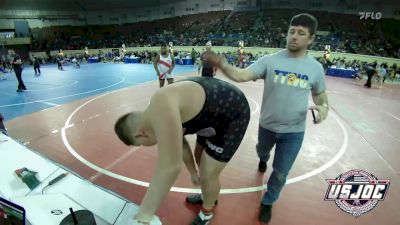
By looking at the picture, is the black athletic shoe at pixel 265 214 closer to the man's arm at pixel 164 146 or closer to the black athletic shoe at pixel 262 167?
the black athletic shoe at pixel 262 167

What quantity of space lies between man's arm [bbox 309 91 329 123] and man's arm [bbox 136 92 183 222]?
5.01 feet

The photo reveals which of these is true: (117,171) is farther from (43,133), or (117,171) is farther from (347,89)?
(347,89)

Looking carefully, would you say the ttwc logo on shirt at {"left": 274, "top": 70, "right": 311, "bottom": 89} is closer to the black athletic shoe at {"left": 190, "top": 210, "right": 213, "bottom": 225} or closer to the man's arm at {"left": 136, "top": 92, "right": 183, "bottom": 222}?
the man's arm at {"left": 136, "top": 92, "right": 183, "bottom": 222}

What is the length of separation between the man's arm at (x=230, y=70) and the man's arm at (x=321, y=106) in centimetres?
68

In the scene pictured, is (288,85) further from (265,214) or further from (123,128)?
(123,128)

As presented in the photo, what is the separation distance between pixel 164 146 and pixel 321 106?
69.7 inches

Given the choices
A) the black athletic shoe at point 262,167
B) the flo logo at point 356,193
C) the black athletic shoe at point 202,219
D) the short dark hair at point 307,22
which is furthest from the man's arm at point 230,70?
the black athletic shoe at point 262,167

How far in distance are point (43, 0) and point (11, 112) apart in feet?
103

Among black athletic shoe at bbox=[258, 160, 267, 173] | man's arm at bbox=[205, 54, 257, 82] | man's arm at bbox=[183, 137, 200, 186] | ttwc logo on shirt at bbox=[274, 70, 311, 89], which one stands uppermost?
man's arm at bbox=[205, 54, 257, 82]

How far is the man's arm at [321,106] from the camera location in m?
2.51

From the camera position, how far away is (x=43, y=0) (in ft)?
106

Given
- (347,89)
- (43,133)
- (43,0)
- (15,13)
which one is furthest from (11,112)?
(15,13)

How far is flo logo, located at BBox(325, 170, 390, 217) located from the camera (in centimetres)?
290

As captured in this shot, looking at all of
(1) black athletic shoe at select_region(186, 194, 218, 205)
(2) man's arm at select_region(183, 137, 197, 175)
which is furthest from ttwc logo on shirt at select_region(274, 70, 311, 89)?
(1) black athletic shoe at select_region(186, 194, 218, 205)
